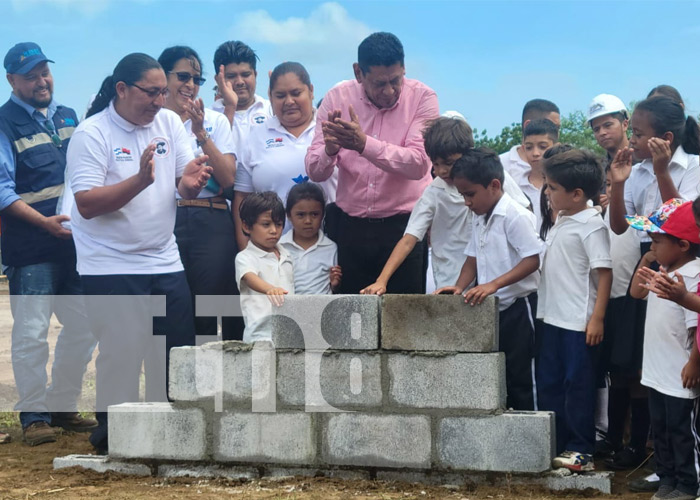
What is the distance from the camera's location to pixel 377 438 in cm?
490

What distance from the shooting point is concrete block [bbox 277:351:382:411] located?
4910 mm

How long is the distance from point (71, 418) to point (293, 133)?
8.92 ft

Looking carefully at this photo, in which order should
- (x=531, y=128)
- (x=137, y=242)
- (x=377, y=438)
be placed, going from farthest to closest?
1. (x=531, y=128)
2. (x=137, y=242)
3. (x=377, y=438)

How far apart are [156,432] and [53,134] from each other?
2.71 metres

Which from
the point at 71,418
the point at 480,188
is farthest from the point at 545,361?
the point at 71,418

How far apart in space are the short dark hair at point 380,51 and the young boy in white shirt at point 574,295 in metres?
1.12

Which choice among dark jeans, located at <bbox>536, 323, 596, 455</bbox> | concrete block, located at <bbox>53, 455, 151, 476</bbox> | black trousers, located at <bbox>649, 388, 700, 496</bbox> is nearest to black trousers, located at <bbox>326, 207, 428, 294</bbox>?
dark jeans, located at <bbox>536, 323, 596, 455</bbox>

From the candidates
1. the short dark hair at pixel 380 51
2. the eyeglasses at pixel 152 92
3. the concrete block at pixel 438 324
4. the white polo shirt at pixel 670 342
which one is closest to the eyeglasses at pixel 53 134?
the eyeglasses at pixel 152 92

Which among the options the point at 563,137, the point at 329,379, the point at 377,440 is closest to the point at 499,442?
the point at 377,440

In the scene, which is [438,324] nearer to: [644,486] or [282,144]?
[644,486]

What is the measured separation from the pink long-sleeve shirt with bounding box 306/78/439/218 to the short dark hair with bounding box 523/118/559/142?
4.01ft

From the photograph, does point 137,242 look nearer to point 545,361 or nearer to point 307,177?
point 307,177

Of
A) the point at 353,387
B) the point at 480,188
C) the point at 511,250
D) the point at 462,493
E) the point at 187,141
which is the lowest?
the point at 462,493

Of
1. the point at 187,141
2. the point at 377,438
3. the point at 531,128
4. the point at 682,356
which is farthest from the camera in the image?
the point at 531,128
